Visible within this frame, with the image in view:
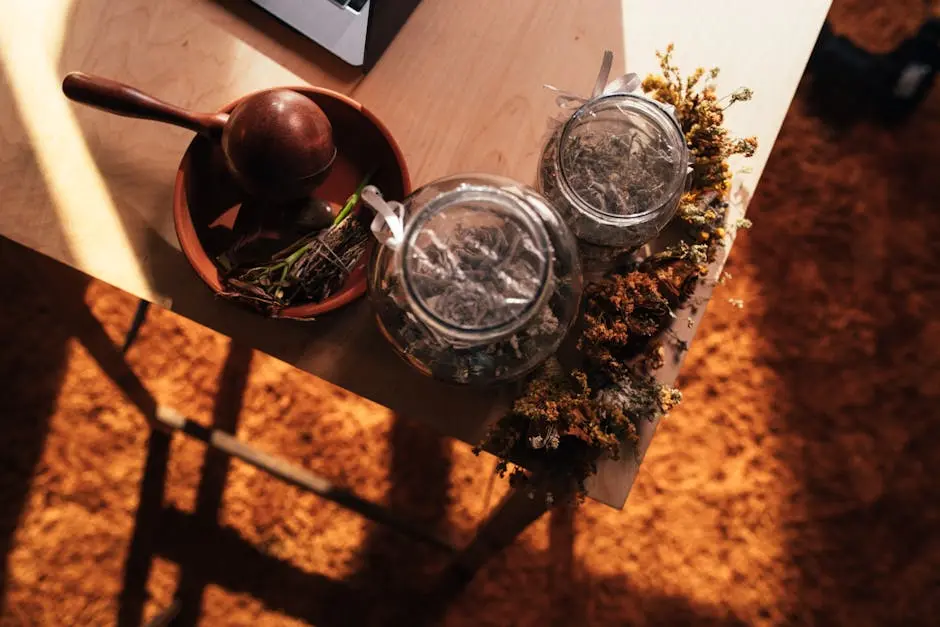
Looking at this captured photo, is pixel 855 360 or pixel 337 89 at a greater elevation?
pixel 337 89

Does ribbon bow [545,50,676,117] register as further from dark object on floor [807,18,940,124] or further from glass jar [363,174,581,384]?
dark object on floor [807,18,940,124]

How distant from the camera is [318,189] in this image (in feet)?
2.44

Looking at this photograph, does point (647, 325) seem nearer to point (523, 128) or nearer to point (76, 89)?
point (523, 128)

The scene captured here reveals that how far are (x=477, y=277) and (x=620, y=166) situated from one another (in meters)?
0.19

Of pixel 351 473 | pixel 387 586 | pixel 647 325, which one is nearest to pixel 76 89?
pixel 647 325

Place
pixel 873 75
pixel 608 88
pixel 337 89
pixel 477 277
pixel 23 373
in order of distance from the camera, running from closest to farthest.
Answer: pixel 477 277, pixel 608 88, pixel 337 89, pixel 23 373, pixel 873 75

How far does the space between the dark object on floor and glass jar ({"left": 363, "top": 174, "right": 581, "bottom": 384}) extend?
0.98m

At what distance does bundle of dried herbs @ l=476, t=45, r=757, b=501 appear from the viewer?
0.66m

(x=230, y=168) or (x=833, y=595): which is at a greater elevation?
(x=230, y=168)

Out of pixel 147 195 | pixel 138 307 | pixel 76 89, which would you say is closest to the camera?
pixel 76 89

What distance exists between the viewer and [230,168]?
65cm

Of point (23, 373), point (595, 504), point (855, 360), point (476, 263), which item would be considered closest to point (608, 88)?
point (476, 263)

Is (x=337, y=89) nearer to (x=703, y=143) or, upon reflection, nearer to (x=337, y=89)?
(x=337, y=89)

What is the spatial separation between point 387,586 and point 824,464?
815 mm
